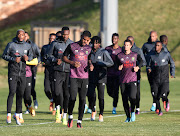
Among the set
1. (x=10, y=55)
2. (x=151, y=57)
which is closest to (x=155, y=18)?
(x=151, y=57)

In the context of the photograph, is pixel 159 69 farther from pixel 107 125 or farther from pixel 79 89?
pixel 79 89

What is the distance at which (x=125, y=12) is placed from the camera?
44.4 meters

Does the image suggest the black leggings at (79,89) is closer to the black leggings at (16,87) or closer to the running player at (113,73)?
the black leggings at (16,87)

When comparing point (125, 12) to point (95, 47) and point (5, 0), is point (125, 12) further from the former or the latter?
point (95, 47)

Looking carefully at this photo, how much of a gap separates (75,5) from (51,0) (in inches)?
93.1

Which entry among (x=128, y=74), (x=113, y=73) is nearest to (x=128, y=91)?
(x=128, y=74)

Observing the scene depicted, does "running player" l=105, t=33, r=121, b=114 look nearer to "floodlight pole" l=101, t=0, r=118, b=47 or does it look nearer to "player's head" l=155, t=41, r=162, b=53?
"player's head" l=155, t=41, r=162, b=53

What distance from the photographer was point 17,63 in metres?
13.5

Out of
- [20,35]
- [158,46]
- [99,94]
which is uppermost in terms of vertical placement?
[20,35]

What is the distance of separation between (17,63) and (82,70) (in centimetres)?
171

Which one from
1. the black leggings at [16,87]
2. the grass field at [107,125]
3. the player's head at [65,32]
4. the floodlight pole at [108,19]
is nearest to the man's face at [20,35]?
the black leggings at [16,87]

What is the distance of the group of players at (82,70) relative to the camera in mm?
12625

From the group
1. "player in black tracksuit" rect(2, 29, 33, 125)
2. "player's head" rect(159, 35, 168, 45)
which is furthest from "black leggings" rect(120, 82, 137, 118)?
"player's head" rect(159, 35, 168, 45)

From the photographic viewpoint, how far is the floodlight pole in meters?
27.2
